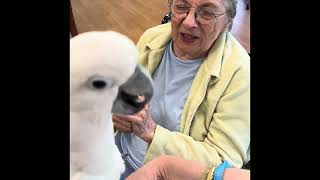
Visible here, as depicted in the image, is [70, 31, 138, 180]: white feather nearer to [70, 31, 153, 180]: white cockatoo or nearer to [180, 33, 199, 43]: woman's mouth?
[70, 31, 153, 180]: white cockatoo

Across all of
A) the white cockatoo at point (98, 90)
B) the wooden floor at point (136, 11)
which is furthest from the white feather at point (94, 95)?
the wooden floor at point (136, 11)

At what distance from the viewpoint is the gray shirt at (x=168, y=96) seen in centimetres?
102

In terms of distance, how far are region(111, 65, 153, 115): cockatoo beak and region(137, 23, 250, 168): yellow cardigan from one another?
58cm

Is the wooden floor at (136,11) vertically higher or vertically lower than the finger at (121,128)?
lower

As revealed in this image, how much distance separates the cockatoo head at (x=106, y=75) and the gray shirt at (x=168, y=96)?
2.12 feet

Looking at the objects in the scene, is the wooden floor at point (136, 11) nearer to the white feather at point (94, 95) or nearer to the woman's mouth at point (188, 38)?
the woman's mouth at point (188, 38)

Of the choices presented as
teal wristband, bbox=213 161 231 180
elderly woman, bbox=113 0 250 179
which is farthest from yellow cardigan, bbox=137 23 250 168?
teal wristband, bbox=213 161 231 180

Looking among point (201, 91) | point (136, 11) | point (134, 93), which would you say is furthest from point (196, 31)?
point (136, 11)
